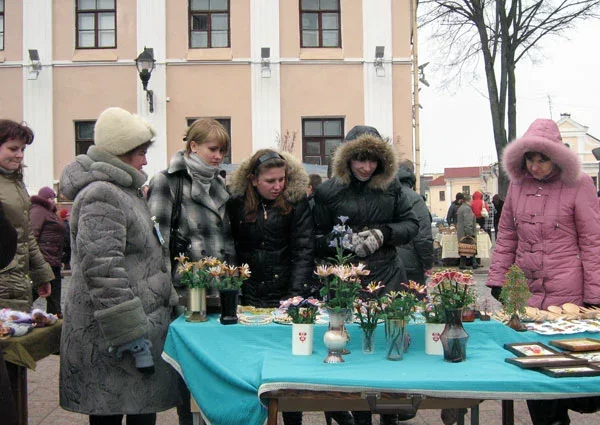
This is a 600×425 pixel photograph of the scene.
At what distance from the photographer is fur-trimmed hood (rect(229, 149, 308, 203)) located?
3551 mm

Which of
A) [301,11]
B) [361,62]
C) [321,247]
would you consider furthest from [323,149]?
[321,247]

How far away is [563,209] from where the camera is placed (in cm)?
348

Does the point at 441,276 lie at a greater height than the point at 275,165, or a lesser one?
lesser

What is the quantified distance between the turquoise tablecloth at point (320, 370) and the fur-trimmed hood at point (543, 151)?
957 millimetres

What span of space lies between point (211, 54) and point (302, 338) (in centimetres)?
1410

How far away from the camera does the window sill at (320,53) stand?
1591 cm

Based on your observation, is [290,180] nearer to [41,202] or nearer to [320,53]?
[41,202]

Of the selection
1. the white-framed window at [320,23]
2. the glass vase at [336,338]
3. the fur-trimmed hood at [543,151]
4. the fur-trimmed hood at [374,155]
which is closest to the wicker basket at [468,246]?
the white-framed window at [320,23]

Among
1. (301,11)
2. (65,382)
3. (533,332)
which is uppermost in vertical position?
(301,11)

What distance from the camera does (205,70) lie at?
626 inches

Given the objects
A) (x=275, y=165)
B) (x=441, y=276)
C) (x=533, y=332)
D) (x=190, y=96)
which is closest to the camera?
(x=441, y=276)

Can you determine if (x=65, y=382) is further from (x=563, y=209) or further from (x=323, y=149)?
(x=323, y=149)

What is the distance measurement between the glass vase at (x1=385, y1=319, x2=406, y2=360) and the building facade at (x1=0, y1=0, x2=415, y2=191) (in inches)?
523

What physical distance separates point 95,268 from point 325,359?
0.98 metres
